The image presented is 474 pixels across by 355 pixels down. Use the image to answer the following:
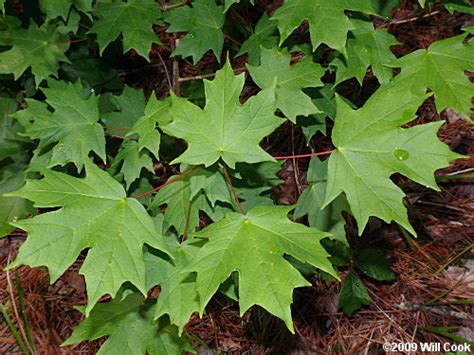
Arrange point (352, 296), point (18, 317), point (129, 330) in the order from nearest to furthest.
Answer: point (129, 330)
point (352, 296)
point (18, 317)

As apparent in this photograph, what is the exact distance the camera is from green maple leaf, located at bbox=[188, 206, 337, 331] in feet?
5.09

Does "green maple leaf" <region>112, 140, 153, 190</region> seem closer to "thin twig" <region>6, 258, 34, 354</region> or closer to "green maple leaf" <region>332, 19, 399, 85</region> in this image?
"green maple leaf" <region>332, 19, 399, 85</region>

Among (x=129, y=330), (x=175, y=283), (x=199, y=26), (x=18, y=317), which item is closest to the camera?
(x=175, y=283)

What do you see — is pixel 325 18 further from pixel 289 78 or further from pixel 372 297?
pixel 372 297

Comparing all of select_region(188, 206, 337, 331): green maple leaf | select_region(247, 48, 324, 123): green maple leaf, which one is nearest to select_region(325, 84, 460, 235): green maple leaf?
select_region(188, 206, 337, 331): green maple leaf

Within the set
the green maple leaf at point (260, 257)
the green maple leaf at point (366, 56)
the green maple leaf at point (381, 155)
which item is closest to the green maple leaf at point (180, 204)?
the green maple leaf at point (260, 257)

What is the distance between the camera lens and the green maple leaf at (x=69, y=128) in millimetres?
2258

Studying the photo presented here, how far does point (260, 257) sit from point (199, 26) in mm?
1541

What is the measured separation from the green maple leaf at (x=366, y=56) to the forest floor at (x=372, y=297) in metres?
0.65

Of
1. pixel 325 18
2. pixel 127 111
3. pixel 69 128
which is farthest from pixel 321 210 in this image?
pixel 69 128

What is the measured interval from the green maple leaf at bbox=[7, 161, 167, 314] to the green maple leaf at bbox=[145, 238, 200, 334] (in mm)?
227

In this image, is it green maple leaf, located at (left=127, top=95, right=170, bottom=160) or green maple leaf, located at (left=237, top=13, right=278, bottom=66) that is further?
green maple leaf, located at (left=237, top=13, right=278, bottom=66)

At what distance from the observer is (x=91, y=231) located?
1720 mm

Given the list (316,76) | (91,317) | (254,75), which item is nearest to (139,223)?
(91,317)
